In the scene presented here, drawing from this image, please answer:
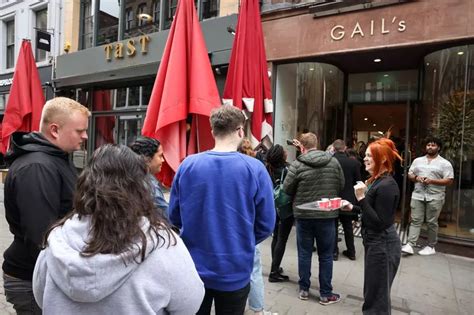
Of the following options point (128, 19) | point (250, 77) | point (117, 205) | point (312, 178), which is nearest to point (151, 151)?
point (250, 77)

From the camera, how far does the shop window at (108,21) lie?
470 inches

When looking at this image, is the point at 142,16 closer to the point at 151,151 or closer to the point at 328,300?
the point at 151,151

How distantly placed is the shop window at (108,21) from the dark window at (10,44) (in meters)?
5.76

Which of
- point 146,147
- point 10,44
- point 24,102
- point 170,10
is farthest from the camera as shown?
point 10,44

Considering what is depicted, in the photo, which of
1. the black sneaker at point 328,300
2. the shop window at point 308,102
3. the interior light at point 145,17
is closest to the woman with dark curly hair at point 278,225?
the black sneaker at point 328,300

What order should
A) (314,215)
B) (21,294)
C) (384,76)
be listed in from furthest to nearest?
(384,76), (314,215), (21,294)

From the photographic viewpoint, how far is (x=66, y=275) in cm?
126

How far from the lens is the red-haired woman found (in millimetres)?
3318

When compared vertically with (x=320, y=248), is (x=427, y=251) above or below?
below

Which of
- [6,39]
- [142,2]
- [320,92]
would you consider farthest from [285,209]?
[6,39]

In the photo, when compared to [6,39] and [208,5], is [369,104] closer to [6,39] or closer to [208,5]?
[208,5]

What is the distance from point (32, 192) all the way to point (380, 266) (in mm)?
2820

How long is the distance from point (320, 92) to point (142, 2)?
6364mm

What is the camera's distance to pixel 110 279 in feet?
4.13
